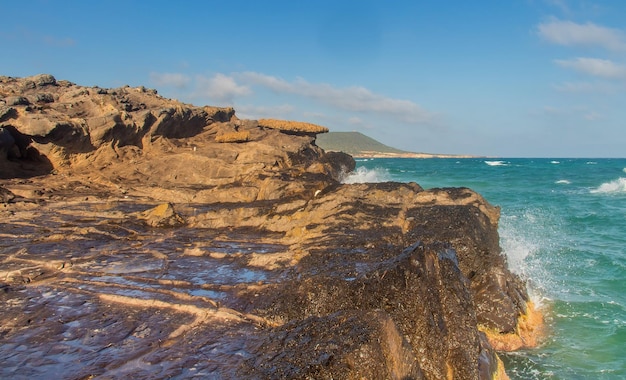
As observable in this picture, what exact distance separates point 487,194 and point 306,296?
1006 inches

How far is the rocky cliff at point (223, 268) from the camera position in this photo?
3.27 metres

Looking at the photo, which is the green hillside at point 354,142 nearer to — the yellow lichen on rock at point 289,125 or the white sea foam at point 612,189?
the white sea foam at point 612,189


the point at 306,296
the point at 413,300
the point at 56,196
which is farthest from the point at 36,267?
the point at 56,196

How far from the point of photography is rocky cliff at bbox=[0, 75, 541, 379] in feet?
10.7

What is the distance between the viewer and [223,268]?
601 centimetres

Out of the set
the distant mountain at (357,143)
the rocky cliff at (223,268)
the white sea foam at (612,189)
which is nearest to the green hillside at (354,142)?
the distant mountain at (357,143)

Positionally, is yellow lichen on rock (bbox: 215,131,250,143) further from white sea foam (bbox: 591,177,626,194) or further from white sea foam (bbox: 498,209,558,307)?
white sea foam (bbox: 591,177,626,194)

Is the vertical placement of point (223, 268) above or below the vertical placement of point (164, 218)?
below

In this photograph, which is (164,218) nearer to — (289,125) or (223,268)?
(223,268)

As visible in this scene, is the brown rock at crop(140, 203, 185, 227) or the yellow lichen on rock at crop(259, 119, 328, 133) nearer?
the brown rock at crop(140, 203, 185, 227)

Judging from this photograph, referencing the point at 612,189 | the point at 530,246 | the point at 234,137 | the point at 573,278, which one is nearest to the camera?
the point at 573,278

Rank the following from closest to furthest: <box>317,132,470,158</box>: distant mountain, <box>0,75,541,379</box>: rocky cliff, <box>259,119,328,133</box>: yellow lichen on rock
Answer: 1. <box>0,75,541,379</box>: rocky cliff
2. <box>259,119,328,133</box>: yellow lichen on rock
3. <box>317,132,470,158</box>: distant mountain

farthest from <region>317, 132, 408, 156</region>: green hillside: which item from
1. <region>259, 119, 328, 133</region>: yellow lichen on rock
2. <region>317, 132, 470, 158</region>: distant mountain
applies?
<region>259, 119, 328, 133</region>: yellow lichen on rock

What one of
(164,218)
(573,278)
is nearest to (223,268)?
(164,218)
